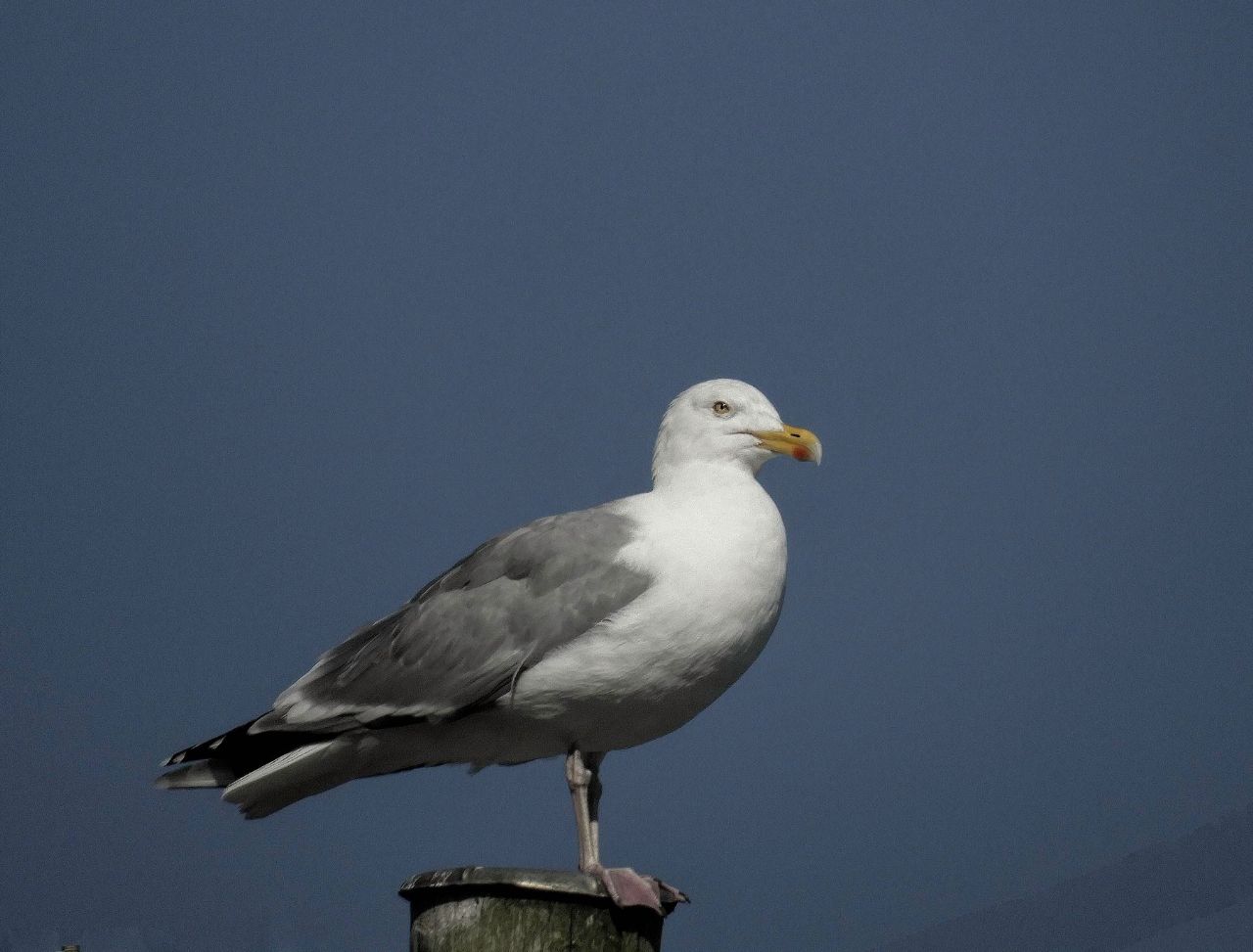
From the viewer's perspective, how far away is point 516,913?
3.96 m

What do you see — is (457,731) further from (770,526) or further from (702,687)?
(770,526)

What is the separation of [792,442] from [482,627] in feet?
4.09

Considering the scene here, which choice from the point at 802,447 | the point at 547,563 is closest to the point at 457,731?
the point at 547,563

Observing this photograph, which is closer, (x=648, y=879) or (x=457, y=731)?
(x=648, y=879)

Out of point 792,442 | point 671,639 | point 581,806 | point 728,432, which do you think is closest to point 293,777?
point 581,806

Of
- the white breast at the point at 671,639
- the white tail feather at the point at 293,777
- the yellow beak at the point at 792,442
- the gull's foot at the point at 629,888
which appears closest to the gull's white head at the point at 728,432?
the yellow beak at the point at 792,442

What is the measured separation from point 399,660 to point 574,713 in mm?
659

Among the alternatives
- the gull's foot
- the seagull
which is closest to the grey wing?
the seagull

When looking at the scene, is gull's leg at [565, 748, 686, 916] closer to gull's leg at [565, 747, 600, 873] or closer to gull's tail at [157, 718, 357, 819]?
gull's leg at [565, 747, 600, 873]

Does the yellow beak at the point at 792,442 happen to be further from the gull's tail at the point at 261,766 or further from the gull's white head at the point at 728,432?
the gull's tail at the point at 261,766

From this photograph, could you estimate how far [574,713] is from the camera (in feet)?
15.9

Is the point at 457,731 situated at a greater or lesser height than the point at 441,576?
lesser

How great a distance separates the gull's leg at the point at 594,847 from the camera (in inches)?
162

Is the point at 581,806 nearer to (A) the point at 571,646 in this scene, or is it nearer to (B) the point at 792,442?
(A) the point at 571,646
